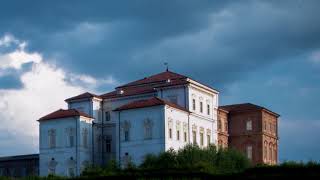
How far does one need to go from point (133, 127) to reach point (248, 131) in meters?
16.3

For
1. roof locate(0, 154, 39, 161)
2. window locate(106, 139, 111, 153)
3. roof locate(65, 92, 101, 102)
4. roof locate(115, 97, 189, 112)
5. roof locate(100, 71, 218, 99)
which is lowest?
roof locate(0, 154, 39, 161)

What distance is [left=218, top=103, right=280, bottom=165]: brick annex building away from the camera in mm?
75812

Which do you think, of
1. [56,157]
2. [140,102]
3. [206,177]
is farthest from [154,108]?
[206,177]

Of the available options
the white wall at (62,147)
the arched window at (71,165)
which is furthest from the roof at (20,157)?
the arched window at (71,165)

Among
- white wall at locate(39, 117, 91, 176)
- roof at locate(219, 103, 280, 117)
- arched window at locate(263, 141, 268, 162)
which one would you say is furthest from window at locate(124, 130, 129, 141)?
arched window at locate(263, 141, 268, 162)

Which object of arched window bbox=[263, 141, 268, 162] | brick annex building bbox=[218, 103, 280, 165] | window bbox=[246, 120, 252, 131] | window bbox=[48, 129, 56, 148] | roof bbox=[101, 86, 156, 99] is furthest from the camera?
window bbox=[246, 120, 252, 131]

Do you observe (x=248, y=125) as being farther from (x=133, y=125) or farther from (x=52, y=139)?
(x=52, y=139)

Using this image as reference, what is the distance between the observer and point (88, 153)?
226ft

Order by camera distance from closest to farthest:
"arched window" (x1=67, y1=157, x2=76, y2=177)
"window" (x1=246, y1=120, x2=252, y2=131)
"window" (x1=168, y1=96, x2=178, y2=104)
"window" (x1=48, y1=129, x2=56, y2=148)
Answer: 1. "arched window" (x1=67, y1=157, x2=76, y2=177)
2. "window" (x1=168, y1=96, x2=178, y2=104)
3. "window" (x1=48, y1=129, x2=56, y2=148)
4. "window" (x1=246, y1=120, x2=252, y2=131)

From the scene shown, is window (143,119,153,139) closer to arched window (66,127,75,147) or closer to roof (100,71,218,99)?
roof (100,71,218,99)

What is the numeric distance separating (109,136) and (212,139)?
32.4 ft

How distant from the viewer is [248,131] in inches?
3014

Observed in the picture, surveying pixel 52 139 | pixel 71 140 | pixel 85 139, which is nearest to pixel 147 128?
pixel 85 139

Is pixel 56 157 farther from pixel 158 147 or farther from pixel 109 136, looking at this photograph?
pixel 158 147
